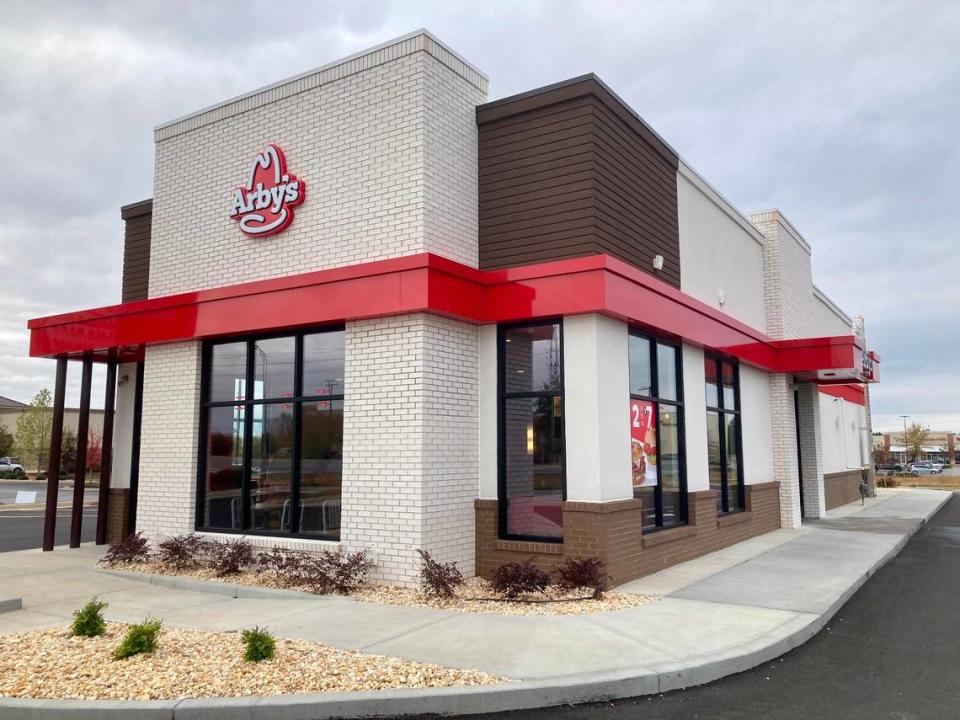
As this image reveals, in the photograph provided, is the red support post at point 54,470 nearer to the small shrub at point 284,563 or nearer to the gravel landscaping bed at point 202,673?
the small shrub at point 284,563

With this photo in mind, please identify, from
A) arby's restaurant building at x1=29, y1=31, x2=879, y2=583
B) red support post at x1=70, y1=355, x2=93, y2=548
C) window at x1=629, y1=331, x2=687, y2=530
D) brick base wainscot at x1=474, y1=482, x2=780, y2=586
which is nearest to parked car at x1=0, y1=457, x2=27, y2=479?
red support post at x1=70, y1=355, x2=93, y2=548

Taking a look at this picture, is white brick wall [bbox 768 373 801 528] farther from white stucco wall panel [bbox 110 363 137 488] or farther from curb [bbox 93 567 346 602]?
white stucco wall panel [bbox 110 363 137 488]

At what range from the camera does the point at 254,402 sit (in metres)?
11.0

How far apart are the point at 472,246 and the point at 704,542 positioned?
6.19 metres

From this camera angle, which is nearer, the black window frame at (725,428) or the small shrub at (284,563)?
the small shrub at (284,563)

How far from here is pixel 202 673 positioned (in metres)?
5.59

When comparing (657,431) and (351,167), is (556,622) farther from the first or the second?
(351,167)

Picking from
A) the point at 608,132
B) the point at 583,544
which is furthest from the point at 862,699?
the point at 608,132

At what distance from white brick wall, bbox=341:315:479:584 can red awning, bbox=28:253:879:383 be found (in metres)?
0.38

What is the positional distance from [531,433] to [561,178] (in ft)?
11.4

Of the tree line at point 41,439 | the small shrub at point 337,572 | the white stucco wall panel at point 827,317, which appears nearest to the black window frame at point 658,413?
the small shrub at point 337,572

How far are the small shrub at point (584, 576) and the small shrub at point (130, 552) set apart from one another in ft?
21.0

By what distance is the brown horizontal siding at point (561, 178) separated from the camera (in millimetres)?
9719

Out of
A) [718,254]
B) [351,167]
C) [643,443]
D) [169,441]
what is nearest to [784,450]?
[718,254]
